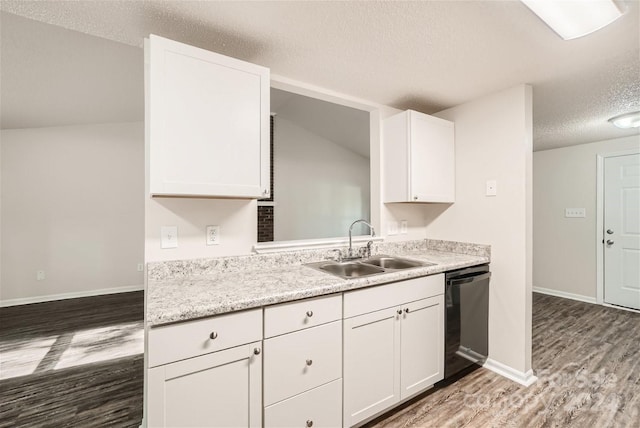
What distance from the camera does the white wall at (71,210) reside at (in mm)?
3900

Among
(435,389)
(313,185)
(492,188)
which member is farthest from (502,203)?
(313,185)

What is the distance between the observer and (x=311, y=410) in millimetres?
1401

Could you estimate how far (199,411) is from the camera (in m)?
1.13

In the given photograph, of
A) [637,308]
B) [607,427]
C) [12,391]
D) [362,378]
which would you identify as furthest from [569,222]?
[12,391]

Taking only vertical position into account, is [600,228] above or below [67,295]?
above

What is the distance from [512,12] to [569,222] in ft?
12.7

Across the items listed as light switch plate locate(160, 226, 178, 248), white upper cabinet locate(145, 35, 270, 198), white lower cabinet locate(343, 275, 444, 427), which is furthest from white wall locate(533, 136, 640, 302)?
light switch plate locate(160, 226, 178, 248)

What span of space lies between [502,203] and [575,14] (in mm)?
1261

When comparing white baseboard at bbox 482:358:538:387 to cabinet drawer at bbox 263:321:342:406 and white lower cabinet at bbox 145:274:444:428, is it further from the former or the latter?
cabinet drawer at bbox 263:321:342:406

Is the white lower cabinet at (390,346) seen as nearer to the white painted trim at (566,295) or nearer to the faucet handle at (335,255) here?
the faucet handle at (335,255)

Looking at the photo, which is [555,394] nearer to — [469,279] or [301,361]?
[469,279]

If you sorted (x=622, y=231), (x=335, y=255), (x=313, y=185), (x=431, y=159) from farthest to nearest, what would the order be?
(x=313, y=185), (x=622, y=231), (x=431, y=159), (x=335, y=255)

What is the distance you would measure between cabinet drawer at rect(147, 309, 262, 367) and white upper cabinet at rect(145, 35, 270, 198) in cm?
63

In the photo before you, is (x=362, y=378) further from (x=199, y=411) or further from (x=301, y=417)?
(x=199, y=411)
